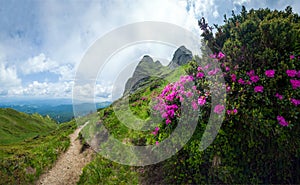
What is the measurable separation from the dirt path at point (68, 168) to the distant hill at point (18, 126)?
123m

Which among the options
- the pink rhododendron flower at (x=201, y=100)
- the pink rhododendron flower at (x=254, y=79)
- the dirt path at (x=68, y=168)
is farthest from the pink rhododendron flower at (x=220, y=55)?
the dirt path at (x=68, y=168)

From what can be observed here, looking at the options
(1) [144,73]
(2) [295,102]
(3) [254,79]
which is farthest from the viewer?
(1) [144,73]

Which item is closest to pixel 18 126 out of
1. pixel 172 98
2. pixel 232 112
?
pixel 172 98

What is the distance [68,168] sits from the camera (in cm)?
988

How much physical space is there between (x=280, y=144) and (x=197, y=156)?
198cm

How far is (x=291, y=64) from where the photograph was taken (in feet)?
16.1

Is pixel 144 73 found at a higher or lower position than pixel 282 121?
higher

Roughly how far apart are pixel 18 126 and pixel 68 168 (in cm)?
15631

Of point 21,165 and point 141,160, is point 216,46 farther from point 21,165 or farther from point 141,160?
point 21,165

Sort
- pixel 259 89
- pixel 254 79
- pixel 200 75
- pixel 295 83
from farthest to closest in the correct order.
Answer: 1. pixel 200 75
2. pixel 254 79
3. pixel 259 89
4. pixel 295 83

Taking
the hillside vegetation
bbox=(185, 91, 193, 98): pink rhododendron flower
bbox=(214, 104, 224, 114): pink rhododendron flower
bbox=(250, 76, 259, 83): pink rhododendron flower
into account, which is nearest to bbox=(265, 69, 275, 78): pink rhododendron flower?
the hillside vegetation

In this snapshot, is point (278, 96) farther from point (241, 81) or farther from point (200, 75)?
point (200, 75)

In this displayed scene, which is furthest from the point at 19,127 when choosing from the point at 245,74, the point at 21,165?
the point at 245,74

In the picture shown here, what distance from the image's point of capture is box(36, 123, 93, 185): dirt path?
8742 mm
